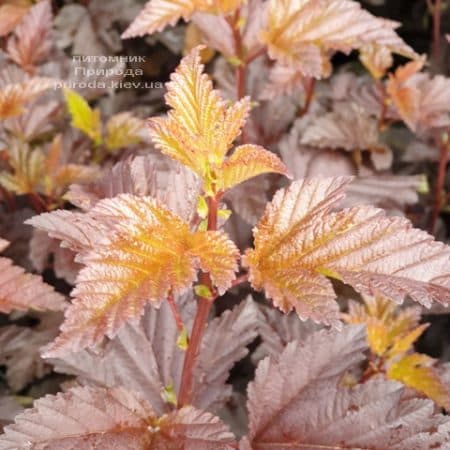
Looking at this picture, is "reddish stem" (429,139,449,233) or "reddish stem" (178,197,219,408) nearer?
"reddish stem" (178,197,219,408)

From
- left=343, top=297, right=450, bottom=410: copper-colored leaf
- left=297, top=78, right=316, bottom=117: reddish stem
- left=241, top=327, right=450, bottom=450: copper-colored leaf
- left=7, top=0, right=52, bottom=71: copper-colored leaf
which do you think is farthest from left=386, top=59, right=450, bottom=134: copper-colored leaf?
left=7, top=0, right=52, bottom=71: copper-colored leaf

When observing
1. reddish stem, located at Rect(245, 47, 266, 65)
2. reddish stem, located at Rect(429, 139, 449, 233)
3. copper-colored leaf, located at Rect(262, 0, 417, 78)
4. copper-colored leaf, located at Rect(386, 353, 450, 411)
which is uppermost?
copper-colored leaf, located at Rect(262, 0, 417, 78)

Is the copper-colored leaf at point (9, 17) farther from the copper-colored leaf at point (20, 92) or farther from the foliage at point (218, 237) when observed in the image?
the copper-colored leaf at point (20, 92)

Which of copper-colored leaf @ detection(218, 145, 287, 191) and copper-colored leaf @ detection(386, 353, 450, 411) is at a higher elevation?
copper-colored leaf @ detection(218, 145, 287, 191)

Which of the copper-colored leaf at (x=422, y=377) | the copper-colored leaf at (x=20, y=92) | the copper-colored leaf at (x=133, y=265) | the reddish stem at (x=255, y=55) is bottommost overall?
the copper-colored leaf at (x=422, y=377)

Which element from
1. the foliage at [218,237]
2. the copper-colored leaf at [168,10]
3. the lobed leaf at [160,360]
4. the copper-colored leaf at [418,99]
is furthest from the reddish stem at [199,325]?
the copper-colored leaf at [418,99]

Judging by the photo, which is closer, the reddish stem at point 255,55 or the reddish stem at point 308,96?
the reddish stem at point 255,55

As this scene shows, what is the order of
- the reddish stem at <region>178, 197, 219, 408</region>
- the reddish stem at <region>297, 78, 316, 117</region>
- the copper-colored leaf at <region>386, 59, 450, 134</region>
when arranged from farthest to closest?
the reddish stem at <region>297, 78, 316, 117</region> → the copper-colored leaf at <region>386, 59, 450, 134</region> → the reddish stem at <region>178, 197, 219, 408</region>

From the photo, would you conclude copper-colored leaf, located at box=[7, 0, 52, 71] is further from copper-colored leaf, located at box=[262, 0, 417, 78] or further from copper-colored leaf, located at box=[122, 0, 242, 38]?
copper-colored leaf, located at box=[262, 0, 417, 78]
